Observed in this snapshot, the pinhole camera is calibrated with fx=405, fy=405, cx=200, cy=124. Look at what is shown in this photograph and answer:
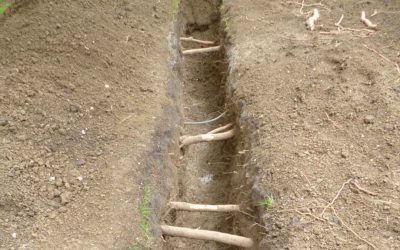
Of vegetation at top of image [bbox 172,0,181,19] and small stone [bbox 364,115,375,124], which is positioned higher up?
vegetation at top of image [bbox 172,0,181,19]

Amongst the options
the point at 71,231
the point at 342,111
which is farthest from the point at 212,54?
the point at 71,231

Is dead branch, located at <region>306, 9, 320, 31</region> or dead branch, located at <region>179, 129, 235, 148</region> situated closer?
dead branch, located at <region>179, 129, 235, 148</region>

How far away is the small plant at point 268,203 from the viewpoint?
3121 mm

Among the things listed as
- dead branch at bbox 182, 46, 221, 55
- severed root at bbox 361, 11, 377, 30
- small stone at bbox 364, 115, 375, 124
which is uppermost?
severed root at bbox 361, 11, 377, 30

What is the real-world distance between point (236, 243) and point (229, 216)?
49 cm

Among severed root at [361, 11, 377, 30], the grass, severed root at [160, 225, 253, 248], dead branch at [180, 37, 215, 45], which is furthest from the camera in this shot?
dead branch at [180, 37, 215, 45]

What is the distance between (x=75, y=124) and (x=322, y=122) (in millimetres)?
2132

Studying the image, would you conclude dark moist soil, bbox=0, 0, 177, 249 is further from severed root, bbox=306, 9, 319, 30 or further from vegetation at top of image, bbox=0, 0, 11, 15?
severed root, bbox=306, 9, 319, 30

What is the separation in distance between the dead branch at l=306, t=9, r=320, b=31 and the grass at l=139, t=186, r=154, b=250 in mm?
2704

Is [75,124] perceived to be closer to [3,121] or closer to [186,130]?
[3,121]

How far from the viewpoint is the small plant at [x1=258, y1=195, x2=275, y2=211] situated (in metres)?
3.12

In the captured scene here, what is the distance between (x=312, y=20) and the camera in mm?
4699

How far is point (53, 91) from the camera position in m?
3.48

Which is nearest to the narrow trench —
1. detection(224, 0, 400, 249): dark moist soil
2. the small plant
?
the small plant
